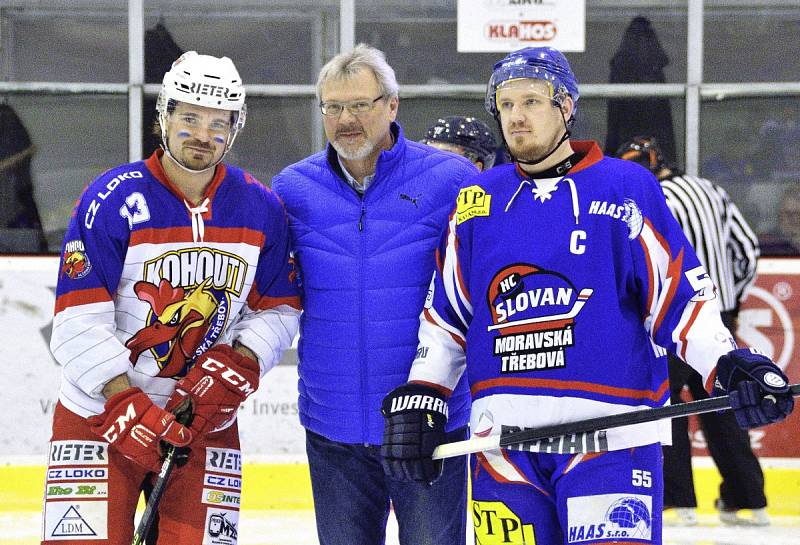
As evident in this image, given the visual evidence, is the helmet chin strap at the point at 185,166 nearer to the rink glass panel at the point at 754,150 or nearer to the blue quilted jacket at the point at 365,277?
the blue quilted jacket at the point at 365,277

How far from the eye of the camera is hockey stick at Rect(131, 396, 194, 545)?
250 cm

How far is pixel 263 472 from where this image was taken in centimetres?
500

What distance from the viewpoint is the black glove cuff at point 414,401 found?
2.38 m

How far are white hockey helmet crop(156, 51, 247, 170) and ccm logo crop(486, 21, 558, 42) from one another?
2773 mm

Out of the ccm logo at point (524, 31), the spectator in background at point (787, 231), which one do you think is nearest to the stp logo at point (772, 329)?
the spectator in background at point (787, 231)

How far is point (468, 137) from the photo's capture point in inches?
164

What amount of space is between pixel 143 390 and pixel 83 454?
17 cm

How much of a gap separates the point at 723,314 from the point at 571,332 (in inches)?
99.9

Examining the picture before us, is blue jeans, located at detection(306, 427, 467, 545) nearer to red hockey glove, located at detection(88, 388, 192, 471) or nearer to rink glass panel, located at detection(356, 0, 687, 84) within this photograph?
red hockey glove, located at detection(88, 388, 192, 471)

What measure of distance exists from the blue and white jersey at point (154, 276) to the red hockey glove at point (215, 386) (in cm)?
4

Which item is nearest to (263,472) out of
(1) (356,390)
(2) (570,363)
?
(1) (356,390)

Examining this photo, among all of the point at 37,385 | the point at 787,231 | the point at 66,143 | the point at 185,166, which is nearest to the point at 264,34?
the point at 66,143

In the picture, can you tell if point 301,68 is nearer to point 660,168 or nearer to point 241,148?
point 241,148

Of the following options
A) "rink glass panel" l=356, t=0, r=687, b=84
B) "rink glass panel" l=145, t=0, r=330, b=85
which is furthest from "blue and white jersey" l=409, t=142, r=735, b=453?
"rink glass panel" l=145, t=0, r=330, b=85
